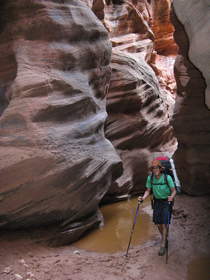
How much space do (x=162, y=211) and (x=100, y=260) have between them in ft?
4.65

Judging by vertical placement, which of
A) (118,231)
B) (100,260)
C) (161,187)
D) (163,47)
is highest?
(161,187)

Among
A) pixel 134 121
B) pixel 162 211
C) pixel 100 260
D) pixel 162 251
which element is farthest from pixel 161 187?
pixel 134 121

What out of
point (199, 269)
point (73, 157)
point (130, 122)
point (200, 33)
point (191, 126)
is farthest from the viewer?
point (130, 122)

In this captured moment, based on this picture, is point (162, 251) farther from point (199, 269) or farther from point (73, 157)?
point (73, 157)

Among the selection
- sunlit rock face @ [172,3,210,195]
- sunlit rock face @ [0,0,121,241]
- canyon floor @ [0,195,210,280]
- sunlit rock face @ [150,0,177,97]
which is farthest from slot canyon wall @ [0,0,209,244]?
sunlit rock face @ [150,0,177,97]

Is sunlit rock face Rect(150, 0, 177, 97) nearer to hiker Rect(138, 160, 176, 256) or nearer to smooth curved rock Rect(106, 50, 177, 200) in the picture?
smooth curved rock Rect(106, 50, 177, 200)

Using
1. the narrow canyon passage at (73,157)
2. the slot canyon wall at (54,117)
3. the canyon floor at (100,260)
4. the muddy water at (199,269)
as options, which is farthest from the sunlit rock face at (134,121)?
the muddy water at (199,269)

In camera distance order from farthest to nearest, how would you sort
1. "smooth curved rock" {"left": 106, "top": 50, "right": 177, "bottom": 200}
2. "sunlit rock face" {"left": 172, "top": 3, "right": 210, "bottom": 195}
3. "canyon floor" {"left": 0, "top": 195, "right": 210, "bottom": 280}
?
"smooth curved rock" {"left": 106, "top": 50, "right": 177, "bottom": 200} → "sunlit rock face" {"left": 172, "top": 3, "right": 210, "bottom": 195} → "canyon floor" {"left": 0, "top": 195, "right": 210, "bottom": 280}

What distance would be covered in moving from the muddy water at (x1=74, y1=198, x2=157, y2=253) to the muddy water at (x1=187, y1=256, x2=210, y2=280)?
4.50 feet

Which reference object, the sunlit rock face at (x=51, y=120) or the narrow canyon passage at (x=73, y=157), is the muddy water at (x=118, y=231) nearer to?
the narrow canyon passage at (x=73, y=157)

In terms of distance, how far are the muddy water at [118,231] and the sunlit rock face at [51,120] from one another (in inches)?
13.2

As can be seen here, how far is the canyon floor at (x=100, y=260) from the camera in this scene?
17.4ft

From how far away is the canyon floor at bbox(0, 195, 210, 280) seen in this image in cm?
529

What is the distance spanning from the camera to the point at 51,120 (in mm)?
6504
